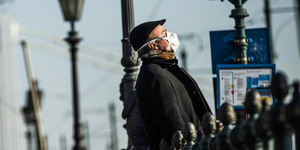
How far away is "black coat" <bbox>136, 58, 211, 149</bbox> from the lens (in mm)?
5410

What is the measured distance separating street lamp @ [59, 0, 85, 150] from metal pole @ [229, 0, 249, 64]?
4.79 metres

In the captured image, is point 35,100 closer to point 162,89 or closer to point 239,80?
point 239,80

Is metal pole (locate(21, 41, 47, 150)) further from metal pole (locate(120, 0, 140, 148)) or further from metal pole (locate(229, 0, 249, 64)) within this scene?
metal pole (locate(229, 0, 249, 64))

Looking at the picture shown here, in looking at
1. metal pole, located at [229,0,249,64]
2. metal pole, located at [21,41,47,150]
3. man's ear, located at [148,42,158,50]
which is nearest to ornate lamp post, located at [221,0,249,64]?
metal pole, located at [229,0,249,64]

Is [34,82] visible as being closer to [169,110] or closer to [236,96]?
[236,96]

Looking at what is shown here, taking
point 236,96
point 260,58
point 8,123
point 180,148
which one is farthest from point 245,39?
point 8,123

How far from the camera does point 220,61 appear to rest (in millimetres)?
7762

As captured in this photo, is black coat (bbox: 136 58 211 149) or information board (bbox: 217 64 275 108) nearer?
black coat (bbox: 136 58 211 149)

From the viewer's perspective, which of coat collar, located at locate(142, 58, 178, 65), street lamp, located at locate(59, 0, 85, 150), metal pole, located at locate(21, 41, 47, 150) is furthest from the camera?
metal pole, located at locate(21, 41, 47, 150)

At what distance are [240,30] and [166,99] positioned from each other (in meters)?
2.63

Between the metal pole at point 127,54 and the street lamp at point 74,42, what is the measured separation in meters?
4.05

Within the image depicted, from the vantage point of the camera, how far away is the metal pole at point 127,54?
8094 mm

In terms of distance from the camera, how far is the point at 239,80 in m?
7.47

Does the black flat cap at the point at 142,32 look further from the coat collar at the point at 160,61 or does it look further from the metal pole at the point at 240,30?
the metal pole at the point at 240,30
